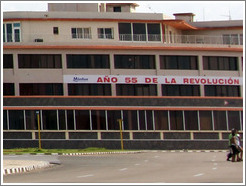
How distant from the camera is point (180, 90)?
71.4 m

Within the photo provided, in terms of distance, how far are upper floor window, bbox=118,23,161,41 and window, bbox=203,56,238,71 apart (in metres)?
4.10

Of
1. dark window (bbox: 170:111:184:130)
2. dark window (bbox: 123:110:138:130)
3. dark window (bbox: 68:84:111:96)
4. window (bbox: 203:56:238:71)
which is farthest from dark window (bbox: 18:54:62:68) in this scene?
window (bbox: 203:56:238:71)

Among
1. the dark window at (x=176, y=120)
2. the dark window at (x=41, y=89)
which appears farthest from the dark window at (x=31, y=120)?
the dark window at (x=176, y=120)

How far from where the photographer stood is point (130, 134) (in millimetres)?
65625

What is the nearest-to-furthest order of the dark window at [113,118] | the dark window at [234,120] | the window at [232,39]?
the dark window at [113,118]
the dark window at [234,120]
the window at [232,39]

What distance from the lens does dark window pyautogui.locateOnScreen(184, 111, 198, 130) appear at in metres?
67.6

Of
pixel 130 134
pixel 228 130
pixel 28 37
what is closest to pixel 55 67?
pixel 28 37

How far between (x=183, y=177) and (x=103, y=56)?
41888mm

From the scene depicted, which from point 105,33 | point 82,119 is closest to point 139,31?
point 105,33

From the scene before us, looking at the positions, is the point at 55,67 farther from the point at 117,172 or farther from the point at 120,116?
the point at 117,172

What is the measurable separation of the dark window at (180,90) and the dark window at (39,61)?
8.35m

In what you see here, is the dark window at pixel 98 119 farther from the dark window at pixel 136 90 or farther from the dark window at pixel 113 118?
the dark window at pixel 136 90

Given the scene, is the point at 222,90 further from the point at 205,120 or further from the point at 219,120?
the point at 205,120

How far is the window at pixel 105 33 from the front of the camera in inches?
2785
